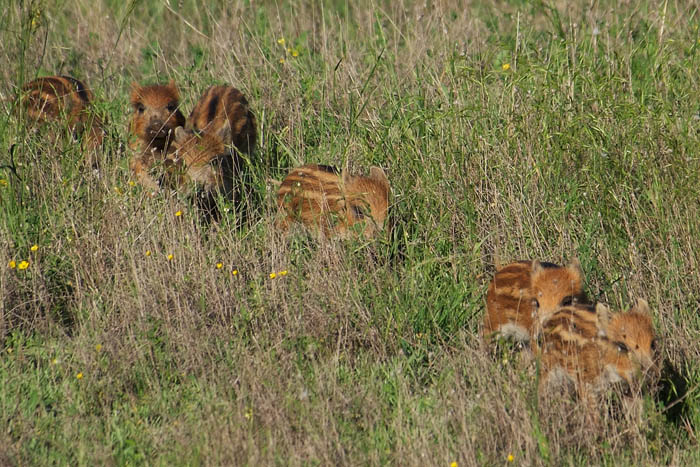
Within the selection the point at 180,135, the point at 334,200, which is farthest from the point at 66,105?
the point at 334,200

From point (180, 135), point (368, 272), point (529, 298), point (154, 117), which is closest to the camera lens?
point (529, 298)

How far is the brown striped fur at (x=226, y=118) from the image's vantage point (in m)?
6.86

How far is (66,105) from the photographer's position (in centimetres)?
701

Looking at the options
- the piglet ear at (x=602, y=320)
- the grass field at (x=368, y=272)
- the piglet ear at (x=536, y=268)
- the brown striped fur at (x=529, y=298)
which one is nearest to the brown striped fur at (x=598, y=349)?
the piglet ear at (x=602, y=320)

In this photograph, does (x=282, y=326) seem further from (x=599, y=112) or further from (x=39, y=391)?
(x=599, y=112)

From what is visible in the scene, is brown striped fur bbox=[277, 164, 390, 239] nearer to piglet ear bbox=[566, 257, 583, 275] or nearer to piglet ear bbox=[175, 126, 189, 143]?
piglet ear bbox=[175, 126, 189, 143]

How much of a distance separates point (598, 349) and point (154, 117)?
427 cm

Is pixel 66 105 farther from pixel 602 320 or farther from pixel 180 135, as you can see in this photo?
pixel 602 320

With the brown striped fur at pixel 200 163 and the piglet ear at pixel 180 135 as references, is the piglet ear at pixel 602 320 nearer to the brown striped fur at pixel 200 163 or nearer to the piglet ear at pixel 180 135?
the brown striped fur at pixel 200 163

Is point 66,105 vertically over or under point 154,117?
over

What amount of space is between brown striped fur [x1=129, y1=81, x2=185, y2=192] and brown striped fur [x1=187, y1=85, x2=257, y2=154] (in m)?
0.20

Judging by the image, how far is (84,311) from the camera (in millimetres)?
5176

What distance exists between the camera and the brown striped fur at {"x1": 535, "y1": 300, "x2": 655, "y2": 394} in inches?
169

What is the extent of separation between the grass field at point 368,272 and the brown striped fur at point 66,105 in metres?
0.17
